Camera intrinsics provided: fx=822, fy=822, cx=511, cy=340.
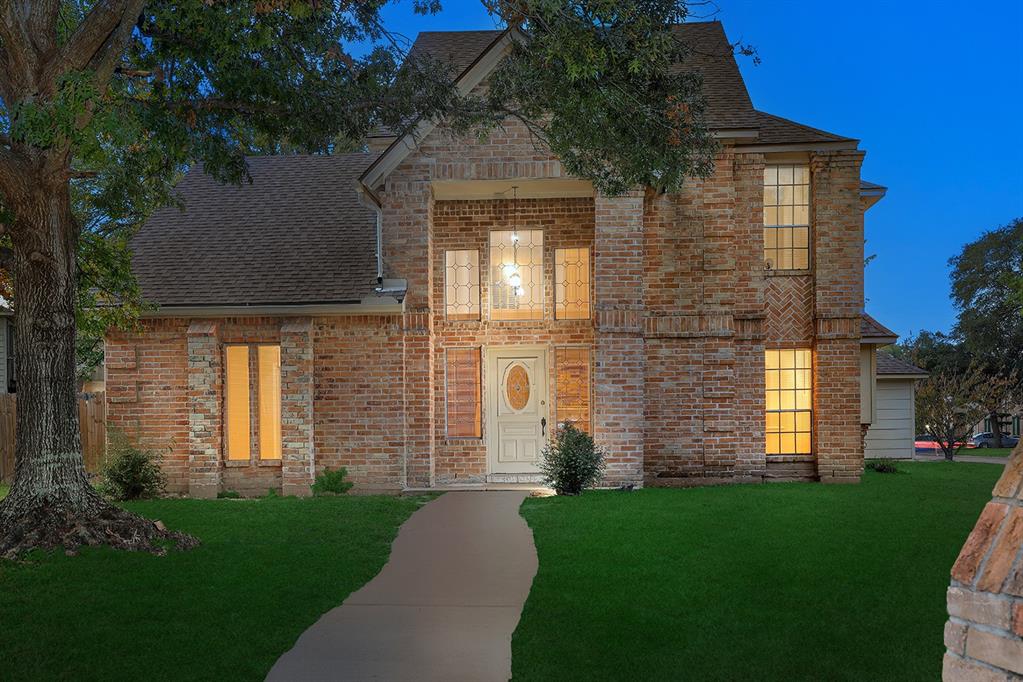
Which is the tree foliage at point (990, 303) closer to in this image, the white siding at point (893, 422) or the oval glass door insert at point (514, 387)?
the white siding at point (893, 422)

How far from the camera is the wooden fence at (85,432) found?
1748cm

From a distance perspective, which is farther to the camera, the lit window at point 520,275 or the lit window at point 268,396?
the lit window at point 520,275

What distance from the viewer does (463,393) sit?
627 inches

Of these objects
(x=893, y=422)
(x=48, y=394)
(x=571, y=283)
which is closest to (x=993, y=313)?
(x=893, y=422)

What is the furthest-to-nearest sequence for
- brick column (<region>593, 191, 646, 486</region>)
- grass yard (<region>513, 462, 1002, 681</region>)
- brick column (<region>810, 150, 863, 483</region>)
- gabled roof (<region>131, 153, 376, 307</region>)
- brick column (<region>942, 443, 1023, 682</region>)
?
brick column (<region>810, 150, 863, 483</region>)
gabled roof (<region>131, 153, 376, 307</region>)
brick column (<region>593, 191, 646, 486</region>)
grass yard (<region>513, 462, 1002, 681</region>)
brick column (<region>942, 443, 1023, 682</region>)

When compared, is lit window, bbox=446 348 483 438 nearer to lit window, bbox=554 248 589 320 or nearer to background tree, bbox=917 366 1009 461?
lit window, bbox=554 248 589 320

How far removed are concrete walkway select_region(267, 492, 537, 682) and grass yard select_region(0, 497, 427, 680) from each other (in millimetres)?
244

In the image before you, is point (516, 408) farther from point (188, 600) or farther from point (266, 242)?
point (188, 600)

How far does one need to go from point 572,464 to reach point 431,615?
6.83 meters

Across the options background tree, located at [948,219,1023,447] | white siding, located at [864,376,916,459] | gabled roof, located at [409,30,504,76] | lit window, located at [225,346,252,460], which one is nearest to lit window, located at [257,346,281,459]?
lit window, located at [225,346,252,460]

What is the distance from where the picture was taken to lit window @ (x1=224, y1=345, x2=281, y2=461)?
15359 mm

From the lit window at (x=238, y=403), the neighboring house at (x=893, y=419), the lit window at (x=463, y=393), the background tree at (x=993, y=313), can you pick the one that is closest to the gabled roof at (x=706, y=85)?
the lit window at (x=463, y=393)

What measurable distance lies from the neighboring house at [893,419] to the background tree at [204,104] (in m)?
16.2

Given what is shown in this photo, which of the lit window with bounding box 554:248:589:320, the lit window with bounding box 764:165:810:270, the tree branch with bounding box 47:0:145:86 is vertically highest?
the tree branch with bounding box 47:0:145:86
